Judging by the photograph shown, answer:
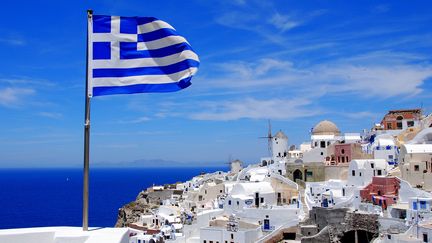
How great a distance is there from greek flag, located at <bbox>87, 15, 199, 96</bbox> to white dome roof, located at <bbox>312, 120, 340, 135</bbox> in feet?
161

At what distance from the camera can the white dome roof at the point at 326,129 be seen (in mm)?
55969

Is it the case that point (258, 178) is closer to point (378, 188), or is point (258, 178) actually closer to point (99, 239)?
point (378, 188)

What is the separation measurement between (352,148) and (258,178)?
9893 millimetres

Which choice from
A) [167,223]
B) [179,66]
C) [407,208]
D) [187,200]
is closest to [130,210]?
[187,200]

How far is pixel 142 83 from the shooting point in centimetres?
826

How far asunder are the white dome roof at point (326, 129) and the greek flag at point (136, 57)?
4910 centimetres

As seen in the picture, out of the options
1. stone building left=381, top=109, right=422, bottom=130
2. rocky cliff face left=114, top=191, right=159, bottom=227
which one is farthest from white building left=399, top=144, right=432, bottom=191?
rocky cliff face left=114, top=191, right=159, bottom=227

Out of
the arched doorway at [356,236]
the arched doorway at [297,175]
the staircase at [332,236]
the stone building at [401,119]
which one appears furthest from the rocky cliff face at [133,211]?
the arched doorway at [356,236]

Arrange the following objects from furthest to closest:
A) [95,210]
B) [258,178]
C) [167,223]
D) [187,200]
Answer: [95,210] < [187,200] < [258,178] < [167,223]

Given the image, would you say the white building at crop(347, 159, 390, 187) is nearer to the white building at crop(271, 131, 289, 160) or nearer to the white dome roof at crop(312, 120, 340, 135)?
the white dome roof at crop(312, 120, 340, 135)

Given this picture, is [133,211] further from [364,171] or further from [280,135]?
[364,171]

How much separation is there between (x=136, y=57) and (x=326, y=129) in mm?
49971

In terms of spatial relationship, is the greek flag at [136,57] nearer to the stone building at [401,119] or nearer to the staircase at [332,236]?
the staircase at [332,236]

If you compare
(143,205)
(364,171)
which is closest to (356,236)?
(364,171)
